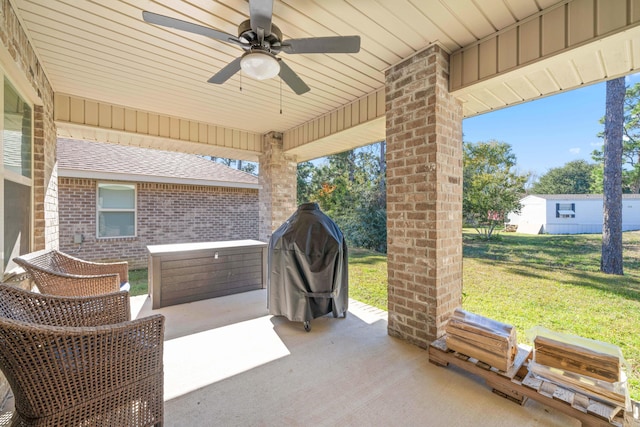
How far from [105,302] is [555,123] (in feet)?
63.2

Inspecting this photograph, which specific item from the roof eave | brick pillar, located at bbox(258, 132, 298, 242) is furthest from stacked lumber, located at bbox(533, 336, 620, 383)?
the roof eave

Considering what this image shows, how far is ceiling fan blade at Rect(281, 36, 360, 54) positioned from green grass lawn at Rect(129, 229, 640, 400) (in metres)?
3.76

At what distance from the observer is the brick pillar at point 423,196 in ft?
9.13

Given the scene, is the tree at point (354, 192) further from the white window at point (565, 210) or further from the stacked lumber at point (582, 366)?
the white window at point (565, 210)

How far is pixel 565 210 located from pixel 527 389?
62.1 ft

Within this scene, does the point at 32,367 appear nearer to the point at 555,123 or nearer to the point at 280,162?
the point at 280,162

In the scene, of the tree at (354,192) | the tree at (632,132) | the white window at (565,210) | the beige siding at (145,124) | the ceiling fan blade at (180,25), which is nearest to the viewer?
the ceiling fan blade at (180,25)

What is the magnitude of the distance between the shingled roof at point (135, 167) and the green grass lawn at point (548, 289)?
2.63 metres

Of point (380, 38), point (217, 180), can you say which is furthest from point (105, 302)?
point (217, 180)

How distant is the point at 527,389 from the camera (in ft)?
6.59

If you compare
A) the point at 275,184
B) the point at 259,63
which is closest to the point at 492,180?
the point at 275,184

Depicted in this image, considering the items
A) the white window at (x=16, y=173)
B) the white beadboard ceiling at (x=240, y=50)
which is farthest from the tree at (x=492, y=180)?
the white window at (x=16, y=173)

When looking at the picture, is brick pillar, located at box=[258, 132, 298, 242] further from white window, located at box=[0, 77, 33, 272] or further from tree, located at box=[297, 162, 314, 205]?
tree, located at box=[297, 162, 314, 205]

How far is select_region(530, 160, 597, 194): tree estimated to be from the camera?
21812 mm
